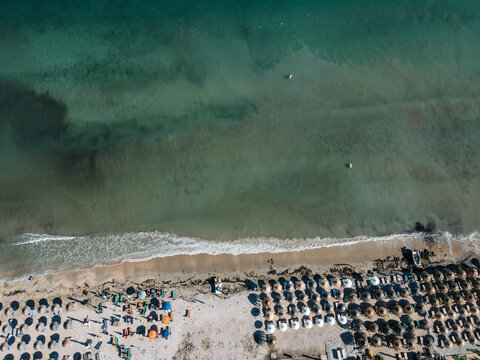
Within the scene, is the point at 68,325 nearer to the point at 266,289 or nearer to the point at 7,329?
the point at 7,329

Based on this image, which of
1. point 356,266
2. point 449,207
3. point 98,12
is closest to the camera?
point 356,266

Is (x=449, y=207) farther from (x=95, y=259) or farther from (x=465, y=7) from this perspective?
(x=95, y=259)

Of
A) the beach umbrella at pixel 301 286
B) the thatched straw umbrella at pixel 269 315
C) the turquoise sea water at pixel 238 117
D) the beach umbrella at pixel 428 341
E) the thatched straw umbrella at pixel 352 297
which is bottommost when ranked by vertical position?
the beach umbrella at pixel 428 341

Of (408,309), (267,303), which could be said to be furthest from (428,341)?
(267,303)

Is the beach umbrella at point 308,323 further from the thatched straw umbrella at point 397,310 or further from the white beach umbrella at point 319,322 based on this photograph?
the thatched straw umbrella at point 397,310

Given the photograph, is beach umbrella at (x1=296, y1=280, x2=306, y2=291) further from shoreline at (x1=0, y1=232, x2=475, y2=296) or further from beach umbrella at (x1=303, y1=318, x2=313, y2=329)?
beach umbrella at (x1=303, y1=318, x2=313, y2=329)

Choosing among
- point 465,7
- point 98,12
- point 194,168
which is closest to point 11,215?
point 194,168

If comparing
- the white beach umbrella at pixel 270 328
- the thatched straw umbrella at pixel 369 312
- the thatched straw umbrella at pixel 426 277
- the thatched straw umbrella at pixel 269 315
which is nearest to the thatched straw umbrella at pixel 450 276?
the thatched straw umbrella at pixel 426 277
